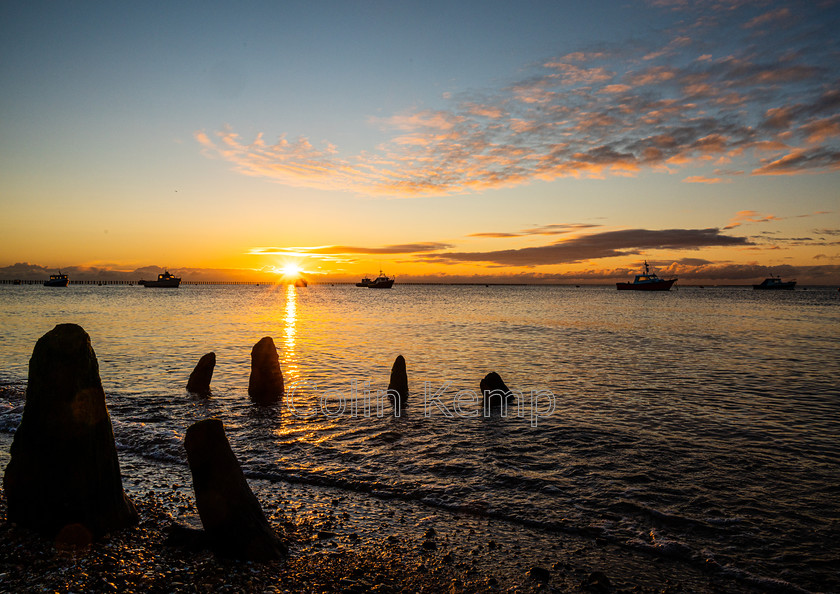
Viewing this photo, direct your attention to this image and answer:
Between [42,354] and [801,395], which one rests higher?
[42,354]

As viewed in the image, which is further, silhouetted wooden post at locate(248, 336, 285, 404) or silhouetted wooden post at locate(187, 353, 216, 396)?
silhouetted wooden post at locate(187, 353, 216, 396)

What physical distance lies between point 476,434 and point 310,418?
225 inches

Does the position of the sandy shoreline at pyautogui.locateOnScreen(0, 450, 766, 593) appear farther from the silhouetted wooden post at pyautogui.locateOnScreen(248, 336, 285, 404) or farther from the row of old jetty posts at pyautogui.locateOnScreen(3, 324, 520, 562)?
the silhouetted wooden post at pyautogui.locateOnScreen(248, 336, 285, 404)

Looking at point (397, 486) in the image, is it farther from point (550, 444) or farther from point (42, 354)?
point (42, 354)

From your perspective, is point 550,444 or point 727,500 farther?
point 550,444

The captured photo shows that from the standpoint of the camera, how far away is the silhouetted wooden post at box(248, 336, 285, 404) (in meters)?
18.1

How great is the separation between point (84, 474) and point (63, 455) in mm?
419

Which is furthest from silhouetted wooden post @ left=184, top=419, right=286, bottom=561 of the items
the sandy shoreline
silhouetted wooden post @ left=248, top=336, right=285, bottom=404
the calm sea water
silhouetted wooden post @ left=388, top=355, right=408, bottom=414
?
silhouetted wooden post @ left=388, top=355, right=408, bottom=414

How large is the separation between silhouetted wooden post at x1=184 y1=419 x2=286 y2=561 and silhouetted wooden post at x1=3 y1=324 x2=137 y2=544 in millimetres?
1628

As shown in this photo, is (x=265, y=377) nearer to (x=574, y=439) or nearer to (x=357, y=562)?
(x=574, y=439)

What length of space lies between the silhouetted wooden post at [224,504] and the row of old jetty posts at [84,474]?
0.01 m

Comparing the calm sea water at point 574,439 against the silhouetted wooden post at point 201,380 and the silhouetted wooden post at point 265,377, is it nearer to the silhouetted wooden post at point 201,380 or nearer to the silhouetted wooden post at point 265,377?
the silhouetted wooden post at point 265,377

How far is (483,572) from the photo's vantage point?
21.8ft

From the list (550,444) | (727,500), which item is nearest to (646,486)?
(727,500)
